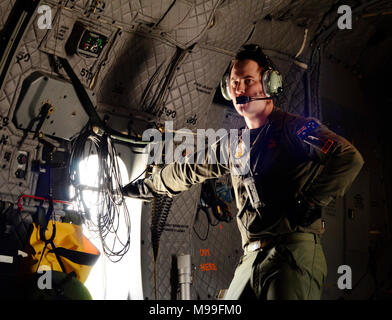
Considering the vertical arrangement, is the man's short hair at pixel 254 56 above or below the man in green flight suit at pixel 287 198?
above

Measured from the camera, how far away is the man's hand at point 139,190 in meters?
3.42

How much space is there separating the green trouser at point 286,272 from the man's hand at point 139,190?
0.98 m

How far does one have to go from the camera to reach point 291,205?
8.59 ft

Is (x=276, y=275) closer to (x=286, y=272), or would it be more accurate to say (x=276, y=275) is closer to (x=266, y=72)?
(x=286, y=272)

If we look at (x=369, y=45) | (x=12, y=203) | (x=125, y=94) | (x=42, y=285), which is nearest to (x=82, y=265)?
(x=42, y=285)

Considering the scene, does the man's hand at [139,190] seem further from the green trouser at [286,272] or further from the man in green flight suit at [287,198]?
the green trouser at [286,272]

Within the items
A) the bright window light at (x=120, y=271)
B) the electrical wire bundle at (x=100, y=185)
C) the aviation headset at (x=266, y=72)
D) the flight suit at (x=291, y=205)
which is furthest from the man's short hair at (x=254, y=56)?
the bright window light at (x=120, y=271)

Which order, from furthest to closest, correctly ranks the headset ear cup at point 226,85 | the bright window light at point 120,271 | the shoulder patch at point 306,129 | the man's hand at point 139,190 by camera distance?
the bright window light at point 120,271, the man's hand at point 139,190, the headset ear cup at point 226,85, the shoulder patch at point 306,129

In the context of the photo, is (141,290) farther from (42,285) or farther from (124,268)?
(42,285)

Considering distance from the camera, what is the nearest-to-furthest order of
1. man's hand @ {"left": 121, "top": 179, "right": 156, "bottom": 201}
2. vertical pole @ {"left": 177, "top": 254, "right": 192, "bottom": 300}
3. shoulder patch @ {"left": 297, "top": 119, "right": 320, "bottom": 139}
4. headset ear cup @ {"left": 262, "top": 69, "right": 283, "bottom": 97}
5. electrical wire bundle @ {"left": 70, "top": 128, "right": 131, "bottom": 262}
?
shoulder patch @ {"left": 297, "top": 119, "right": 320, "bottom": 139}, headset ear cup @ {"left": 262, "top": 69, "right": 283, "bottom": 97}, man's hand @ {"left": 121, "top": 179, "right": 156, "bottom": 201}, electrical wire bundle @ {"left": 70, "top": 128, "right": 131, "bottom": 262}, vertical pole @ {"left": 177, "top": 254, "right": 192, "bottom": 300}

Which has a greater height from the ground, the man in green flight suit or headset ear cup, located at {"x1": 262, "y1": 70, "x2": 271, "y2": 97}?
headset ear cup, located at {"x1": 262, "y1": 70, "x2": 271, "y2": 97}

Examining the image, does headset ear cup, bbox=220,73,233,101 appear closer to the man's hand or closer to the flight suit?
A: the flight suit

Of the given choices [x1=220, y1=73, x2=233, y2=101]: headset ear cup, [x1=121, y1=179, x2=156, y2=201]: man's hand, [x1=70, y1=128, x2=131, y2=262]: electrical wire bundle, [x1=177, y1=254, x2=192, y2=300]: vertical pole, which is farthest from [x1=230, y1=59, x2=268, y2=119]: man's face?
[x1=177, y1=254, x2=192, y2=300]: vertical pole

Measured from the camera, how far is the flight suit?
2.50m
